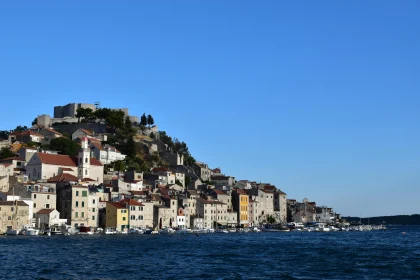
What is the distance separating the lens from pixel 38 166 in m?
98.4

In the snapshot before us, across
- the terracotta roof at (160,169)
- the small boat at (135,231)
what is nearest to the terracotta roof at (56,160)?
the small boat at (135,231)

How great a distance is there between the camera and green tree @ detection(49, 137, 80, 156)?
115 m

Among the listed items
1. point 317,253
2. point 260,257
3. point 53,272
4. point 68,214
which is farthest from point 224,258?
point 68,214

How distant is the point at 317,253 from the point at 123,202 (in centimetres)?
4456

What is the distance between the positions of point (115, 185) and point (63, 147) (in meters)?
17.7

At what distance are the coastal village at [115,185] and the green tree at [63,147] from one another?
217 mm

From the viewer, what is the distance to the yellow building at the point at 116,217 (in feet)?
305

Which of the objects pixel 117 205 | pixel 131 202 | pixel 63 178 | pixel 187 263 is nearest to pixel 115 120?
pixel 131 202

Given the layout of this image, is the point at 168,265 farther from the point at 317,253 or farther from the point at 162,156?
the point at 162,156

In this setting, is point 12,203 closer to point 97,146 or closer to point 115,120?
point 97,146

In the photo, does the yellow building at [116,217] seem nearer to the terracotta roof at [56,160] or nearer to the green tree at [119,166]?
the terracotta roof at [56,160]

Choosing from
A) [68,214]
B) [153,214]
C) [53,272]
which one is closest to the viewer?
[53,272]

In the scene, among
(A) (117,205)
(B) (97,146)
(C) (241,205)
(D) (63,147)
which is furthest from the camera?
(C) (241,205)

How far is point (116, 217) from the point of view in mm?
93062
